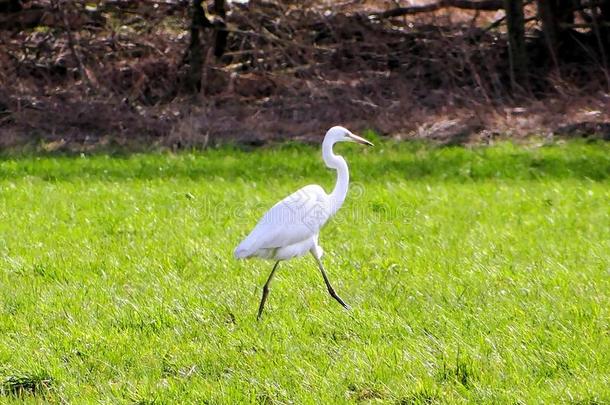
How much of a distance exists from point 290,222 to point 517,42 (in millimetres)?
10743

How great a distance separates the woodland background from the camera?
53.3ft

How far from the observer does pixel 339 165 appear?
827cm

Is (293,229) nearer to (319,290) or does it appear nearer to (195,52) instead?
(319,290)

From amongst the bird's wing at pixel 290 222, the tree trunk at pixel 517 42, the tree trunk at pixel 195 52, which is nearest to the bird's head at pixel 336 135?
the bird's wing at pixel 290 222

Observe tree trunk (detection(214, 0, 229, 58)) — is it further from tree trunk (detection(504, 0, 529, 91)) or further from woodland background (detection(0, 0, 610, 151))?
tree trunk (detection(504, 0, 529, 91))

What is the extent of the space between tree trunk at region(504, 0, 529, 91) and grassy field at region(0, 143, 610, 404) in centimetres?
413

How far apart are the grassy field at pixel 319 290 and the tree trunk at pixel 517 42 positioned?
4.13 m

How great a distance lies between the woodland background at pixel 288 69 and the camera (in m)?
16.2

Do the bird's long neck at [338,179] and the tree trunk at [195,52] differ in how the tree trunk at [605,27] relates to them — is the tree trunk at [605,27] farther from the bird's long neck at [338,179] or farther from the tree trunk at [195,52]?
the bird's long neck at [338,179]

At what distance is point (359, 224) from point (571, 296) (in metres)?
3.21

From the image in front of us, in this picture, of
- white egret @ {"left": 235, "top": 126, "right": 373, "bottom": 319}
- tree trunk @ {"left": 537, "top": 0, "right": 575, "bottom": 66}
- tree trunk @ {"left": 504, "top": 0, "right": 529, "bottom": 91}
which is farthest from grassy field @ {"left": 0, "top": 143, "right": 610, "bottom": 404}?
tree trunk @ {"left": 537, "top": 0, "right": 575, "bottom": 66}

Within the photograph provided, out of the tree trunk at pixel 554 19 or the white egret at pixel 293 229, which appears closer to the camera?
the white egret at pixel 293 229

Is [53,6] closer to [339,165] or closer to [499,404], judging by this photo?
[339,165]

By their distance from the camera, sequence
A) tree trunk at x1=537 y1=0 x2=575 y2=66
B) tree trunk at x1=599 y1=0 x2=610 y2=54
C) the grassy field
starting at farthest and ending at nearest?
tree trunk at x1=599 y1=0 x2=610 y2=54 < tree trunk at x1=537 y1=0 x2=575 y2=66 < the grassy field
